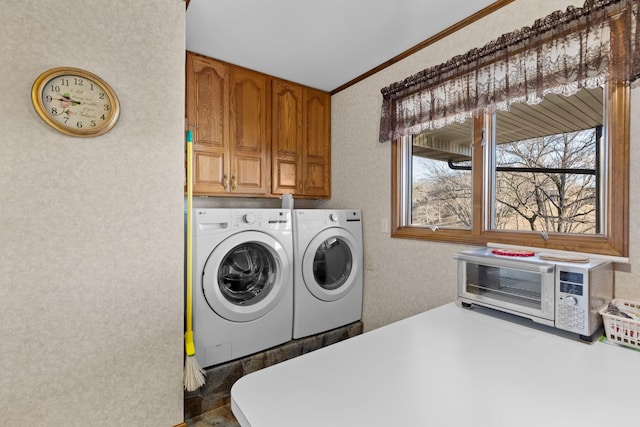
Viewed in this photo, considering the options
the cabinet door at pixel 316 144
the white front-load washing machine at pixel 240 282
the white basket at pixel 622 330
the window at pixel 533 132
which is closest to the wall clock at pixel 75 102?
the white front-load washing machine at pixel 240 282

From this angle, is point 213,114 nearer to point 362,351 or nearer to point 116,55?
point 116,55

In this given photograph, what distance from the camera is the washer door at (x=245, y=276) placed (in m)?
1.79

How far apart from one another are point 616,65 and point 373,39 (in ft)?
4.24

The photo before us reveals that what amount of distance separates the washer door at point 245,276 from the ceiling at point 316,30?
4.29 ft

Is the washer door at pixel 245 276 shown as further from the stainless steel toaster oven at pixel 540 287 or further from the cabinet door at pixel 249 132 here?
the stainless steel toaster oven at pixel 540 287

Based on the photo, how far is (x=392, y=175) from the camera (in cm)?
226

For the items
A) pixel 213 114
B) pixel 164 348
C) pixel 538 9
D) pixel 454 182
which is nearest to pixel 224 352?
pixel 164 348

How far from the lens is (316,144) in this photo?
9.08 ft

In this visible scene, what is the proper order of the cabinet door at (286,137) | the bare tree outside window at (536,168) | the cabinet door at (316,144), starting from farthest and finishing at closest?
the cabinet door at (316,144) < the cabinet door at (286,137) < the bare tree outside window at (536,168)

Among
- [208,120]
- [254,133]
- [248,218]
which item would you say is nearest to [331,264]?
[248,218]

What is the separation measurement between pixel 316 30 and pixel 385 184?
3.85 ft

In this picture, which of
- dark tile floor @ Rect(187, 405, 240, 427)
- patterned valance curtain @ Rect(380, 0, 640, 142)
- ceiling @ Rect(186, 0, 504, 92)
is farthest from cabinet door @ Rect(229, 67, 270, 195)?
dark tile floor @ Rect(187, 405, 240, 427)

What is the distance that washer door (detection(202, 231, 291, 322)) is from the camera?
1.79 metres

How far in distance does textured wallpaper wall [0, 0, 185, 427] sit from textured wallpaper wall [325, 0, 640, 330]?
1438 mm
